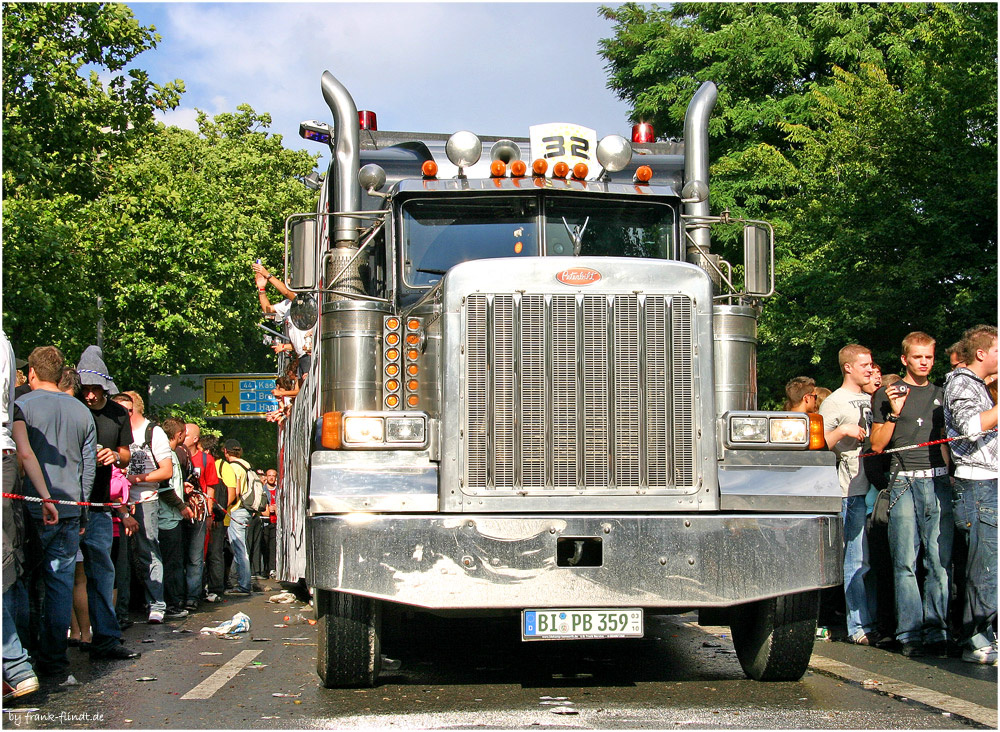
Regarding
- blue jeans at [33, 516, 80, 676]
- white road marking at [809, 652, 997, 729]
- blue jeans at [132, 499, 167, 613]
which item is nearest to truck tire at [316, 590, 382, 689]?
blue jeans at [33, 516, 80, 676]

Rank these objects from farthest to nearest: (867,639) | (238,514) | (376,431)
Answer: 1. (238,514)
2. (867,639)
3. (376,431)

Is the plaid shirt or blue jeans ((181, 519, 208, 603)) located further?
blue jeans ((181, 519, 208, 603))

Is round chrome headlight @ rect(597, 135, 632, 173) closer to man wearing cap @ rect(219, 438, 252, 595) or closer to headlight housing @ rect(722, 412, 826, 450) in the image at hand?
headlight housing @ rect(722, 412, 826, 450)

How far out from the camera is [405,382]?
25.8 feet

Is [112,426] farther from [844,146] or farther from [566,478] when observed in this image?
[844,146]

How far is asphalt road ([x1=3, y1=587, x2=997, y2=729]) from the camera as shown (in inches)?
245

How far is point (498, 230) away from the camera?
848 centimetres

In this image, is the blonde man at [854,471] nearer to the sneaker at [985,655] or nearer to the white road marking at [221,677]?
the sneaker at [985,655]

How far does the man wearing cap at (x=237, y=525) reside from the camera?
16750 mm

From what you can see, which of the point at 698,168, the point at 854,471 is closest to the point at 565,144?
the point at 698,168

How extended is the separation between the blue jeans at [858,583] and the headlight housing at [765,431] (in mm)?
2823

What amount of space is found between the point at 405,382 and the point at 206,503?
276 inches

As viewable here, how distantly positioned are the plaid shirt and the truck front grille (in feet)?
6.94

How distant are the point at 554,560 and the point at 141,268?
2637cm
